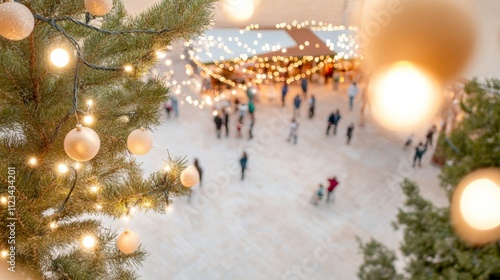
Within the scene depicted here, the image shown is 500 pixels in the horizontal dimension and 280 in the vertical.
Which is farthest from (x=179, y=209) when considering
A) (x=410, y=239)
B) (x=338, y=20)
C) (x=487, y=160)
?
(x=338, y=20)

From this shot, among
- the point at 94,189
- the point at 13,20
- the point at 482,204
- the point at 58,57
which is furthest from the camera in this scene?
the point at 482,204

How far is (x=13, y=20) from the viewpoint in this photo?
1311 millimetres

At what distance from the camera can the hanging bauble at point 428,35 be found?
8.87m

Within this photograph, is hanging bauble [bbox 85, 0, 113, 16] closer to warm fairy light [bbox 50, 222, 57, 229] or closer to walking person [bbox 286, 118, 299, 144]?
warm fairy light [bbox 50, 222, 57, 229]

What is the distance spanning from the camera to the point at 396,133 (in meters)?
11.5

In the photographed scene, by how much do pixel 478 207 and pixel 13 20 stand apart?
3448 mm

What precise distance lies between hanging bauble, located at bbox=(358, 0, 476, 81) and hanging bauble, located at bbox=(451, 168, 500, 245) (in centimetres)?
598

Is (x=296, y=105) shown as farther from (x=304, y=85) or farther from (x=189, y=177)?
(x=189, y=177)

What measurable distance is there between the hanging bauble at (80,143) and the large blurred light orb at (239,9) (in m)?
11.6

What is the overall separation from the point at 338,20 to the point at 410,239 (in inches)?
405

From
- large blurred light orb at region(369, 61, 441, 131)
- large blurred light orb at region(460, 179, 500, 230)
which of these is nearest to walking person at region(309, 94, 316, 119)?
large blurred light orb at region(369, 61, 441, 131)

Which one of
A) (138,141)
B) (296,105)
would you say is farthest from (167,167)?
(296,105)

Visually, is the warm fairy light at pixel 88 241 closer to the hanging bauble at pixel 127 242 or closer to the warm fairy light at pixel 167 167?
the hanging bauble at pixel 127 242

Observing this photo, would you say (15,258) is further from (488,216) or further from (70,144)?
(488,216)
